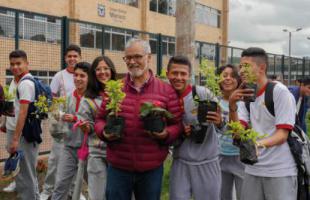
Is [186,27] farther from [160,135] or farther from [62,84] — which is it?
[160,135]

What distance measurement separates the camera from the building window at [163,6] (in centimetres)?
3783

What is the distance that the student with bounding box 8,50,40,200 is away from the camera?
521 cm

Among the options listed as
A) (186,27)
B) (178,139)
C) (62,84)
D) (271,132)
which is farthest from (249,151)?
(186,27)

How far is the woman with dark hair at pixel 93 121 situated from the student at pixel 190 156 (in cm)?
76

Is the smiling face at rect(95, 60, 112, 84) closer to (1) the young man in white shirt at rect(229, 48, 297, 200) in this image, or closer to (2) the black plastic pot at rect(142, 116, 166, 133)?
(2) the black plastic pot at rect(142, 116, 166, 133)

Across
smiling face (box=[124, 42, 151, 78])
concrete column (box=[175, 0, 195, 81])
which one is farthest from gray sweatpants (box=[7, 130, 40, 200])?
concrete column (box=[175, 0, 195, 81])

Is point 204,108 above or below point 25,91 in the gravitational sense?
below

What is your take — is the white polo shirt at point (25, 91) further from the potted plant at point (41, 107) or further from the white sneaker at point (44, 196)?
the white sneaker at point (44, 196)

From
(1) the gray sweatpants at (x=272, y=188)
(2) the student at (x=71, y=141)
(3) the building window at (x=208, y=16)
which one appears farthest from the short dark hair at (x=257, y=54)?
(3) the building window at (x=208, y=16)

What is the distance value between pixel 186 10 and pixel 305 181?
4741 mm

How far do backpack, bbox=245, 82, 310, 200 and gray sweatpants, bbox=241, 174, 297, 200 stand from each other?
3.8 inches

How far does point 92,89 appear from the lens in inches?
185

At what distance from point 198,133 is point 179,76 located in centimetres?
53

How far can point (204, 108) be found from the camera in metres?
3.77
